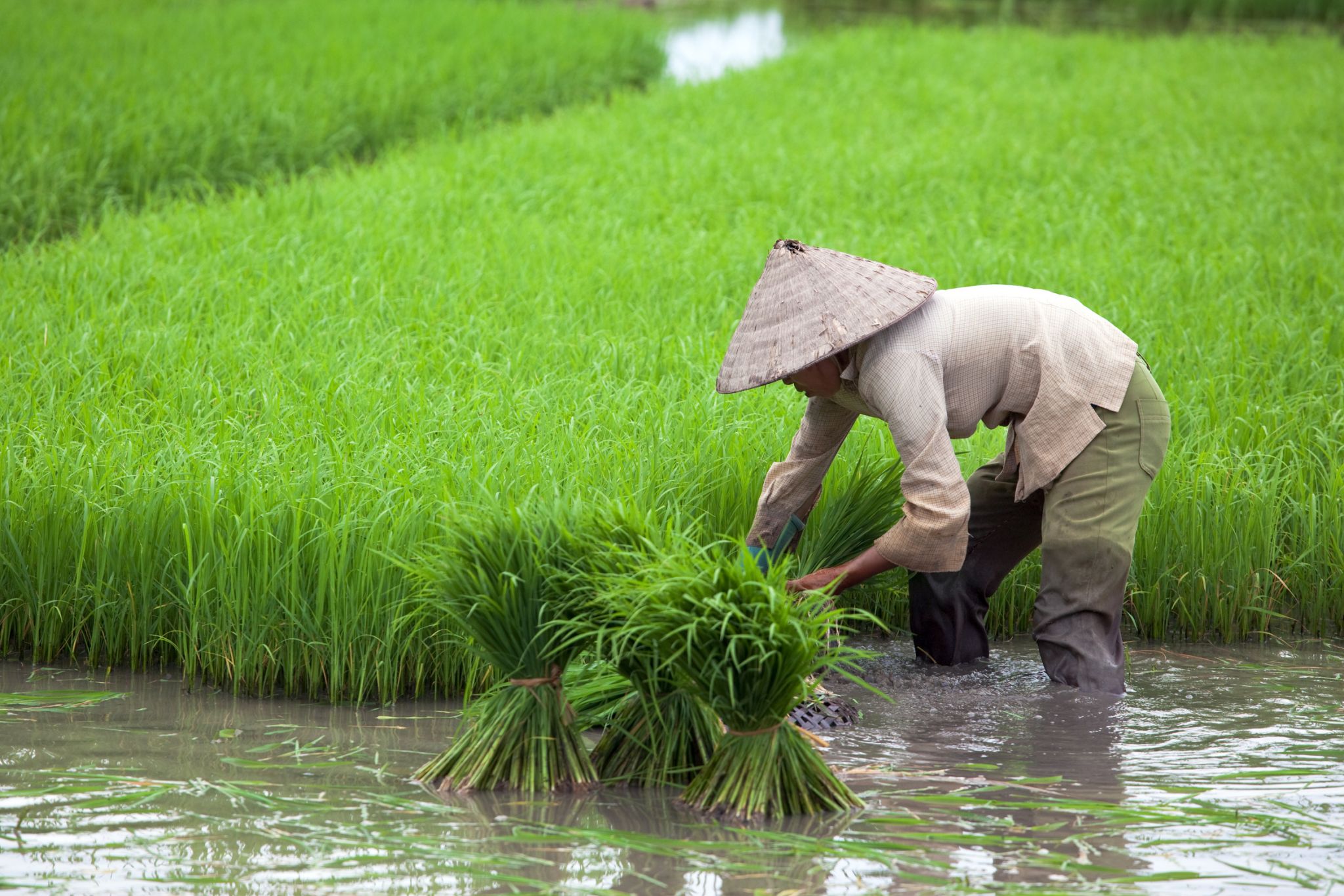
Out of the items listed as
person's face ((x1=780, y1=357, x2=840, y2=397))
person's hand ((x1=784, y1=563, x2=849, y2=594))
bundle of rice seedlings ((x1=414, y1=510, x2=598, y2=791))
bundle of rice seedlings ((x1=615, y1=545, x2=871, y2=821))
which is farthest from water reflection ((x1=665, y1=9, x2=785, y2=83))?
bundle of rice seedlings ((x1=615, y1=545, x2=871, y2=821))

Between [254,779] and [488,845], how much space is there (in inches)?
24.4

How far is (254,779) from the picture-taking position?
266 centimetres

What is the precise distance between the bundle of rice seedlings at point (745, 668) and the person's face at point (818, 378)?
1.81ft

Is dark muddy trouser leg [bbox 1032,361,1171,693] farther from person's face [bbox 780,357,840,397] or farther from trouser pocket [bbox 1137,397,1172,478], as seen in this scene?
person's face [bbox 780,357,840,397]

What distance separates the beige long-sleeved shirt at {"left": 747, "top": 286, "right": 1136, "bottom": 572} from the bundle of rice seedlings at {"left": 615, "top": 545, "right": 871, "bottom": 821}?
0.50 meters

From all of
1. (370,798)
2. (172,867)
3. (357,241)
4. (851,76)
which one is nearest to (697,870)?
(370,798)

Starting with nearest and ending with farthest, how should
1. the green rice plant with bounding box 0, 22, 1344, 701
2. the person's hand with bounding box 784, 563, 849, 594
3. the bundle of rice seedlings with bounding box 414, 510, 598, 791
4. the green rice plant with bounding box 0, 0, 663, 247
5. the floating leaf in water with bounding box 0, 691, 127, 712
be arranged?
the bundle of rice seedlings with bounding box 414, 510, 598, 791, the person's hand with bounding box 784, 563, 849, 594, the floating leaf in water with bounding box 0, 691, 127, 712, the green rice plant with bounding box 0, 22, 1344, 701, the green rice plant with bounding box 0, 0, 663, 247

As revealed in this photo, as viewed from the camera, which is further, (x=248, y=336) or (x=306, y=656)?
(x=248, y=336)

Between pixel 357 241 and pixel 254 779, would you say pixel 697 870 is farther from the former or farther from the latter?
pixel 357 241

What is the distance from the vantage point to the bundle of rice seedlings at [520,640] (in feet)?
8.28

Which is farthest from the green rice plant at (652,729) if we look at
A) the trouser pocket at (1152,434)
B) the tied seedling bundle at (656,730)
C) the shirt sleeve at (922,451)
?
the trouser pocket at (1152,434)

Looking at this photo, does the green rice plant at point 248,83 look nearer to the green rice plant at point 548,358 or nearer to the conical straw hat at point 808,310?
the green rice plant at point 548,358

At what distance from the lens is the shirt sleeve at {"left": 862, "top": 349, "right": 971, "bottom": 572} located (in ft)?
9.32

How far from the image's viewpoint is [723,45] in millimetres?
17656
